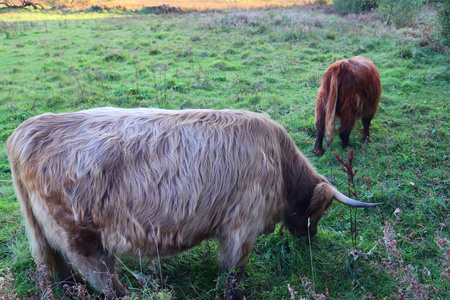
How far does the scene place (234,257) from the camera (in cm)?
275

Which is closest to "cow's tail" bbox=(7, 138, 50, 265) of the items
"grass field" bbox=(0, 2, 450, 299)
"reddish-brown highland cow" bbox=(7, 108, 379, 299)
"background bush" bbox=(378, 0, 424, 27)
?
"reddish-brown highland cow" bbox=(7, 108, 379, 299)

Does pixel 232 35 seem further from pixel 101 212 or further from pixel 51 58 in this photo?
pixel 101 212

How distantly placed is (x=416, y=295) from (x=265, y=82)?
663 cm

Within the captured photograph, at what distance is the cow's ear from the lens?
3012 millimetres

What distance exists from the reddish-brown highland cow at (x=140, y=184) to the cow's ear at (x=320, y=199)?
236mm

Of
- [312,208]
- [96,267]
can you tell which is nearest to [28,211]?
[96,267]

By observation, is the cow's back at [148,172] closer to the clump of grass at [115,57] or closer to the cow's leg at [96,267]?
the cow's leg at [96,267]

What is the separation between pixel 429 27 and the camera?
502 inches

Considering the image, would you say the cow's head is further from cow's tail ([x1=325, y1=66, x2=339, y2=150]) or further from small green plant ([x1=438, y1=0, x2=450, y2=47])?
small green plant ([x1=438, y1=0, x2=450, y2=47])

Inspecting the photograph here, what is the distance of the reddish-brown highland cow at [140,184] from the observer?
2.39 meters

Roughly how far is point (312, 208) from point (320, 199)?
0.13 metres

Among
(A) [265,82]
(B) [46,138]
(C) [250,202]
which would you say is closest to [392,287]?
(C) [250,202]

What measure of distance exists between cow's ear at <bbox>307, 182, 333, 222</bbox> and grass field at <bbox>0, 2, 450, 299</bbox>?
16.3 inches

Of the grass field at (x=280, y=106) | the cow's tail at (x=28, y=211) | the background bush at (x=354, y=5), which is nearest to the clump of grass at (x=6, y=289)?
the grass field at (x=280, y=106)
